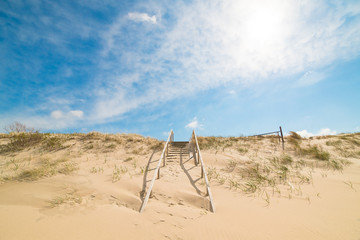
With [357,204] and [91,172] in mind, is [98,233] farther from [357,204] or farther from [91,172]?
[357,204]

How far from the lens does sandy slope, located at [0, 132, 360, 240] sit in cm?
241

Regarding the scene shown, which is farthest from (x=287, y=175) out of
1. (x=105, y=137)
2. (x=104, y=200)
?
(x=105, y=137)

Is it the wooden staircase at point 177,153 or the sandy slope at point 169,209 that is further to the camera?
the wooden staircase at point 177,153

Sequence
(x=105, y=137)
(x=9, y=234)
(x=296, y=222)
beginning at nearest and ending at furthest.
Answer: (x=9, y=234), (x=296, y=222), (x=105, y=137)

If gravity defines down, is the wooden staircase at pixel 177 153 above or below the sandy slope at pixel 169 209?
above

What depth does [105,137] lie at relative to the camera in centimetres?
1007

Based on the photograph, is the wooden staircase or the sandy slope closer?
the sandy slope

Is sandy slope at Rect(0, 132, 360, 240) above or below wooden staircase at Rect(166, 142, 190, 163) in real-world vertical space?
below

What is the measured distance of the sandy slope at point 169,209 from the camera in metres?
2.41

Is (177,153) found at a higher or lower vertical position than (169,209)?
higher

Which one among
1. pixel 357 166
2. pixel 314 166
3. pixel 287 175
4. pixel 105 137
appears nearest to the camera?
pixel 287 175

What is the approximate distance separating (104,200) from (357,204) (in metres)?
5.68

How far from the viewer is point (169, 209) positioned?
11.0 feet

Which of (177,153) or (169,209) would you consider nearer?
(169,209)
